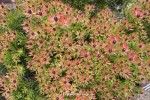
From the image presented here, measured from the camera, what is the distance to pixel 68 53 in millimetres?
3549

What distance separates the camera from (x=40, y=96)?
12.7 ft

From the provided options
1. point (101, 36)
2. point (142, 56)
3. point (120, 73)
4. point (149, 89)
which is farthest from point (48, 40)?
point (149, 89)

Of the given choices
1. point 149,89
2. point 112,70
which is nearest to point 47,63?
point 112,70

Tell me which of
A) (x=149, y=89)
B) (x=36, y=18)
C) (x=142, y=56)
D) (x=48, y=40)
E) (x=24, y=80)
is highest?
(x=36, y=18)

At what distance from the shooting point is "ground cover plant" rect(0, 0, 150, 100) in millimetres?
3508

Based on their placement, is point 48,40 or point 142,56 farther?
point 142,56

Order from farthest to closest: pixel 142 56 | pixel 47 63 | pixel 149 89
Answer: pixel 149 89 < pixel 142 56 < pixel 47 63

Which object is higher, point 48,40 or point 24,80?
point 48,40

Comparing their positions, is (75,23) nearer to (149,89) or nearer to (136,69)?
(136,69)

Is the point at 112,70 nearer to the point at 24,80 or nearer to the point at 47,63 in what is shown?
the point at 47,63

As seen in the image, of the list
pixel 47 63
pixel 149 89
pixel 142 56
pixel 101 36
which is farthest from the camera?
pixel 149 89

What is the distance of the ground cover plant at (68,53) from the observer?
3.51m

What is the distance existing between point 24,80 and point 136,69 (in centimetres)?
139

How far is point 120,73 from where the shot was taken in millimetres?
3709
